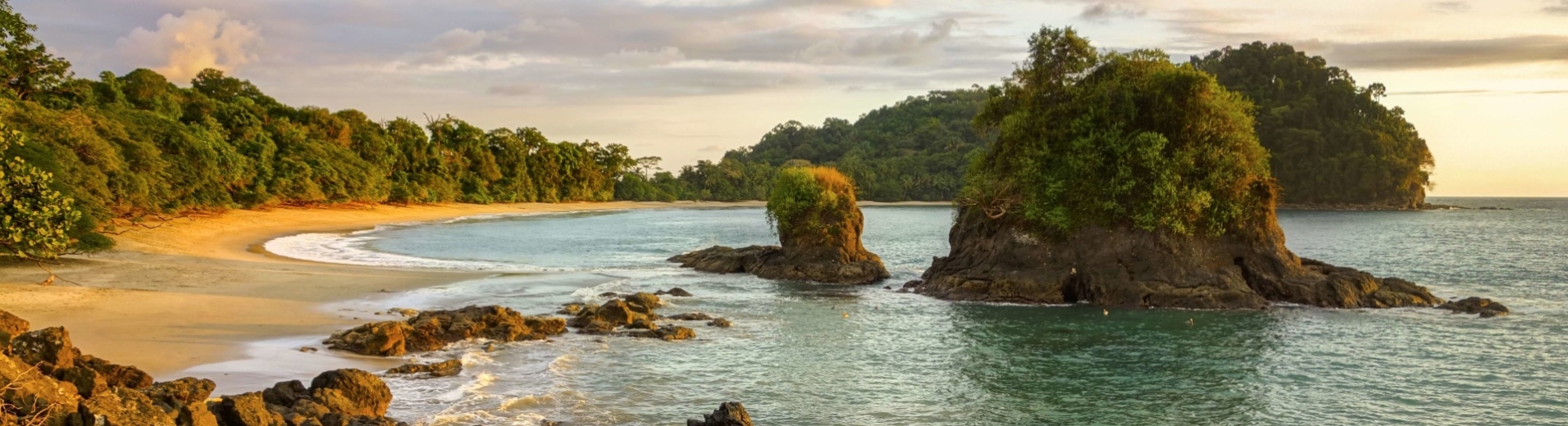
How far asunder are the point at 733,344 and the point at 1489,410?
14.3 metres

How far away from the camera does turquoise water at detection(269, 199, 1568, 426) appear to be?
15.2 m

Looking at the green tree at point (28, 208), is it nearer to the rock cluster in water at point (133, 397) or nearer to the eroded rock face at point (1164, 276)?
the rock cluster in water at point (133, 397)

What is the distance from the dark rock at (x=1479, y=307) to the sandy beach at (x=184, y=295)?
30268mm

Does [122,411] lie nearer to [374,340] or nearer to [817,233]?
[374,340]

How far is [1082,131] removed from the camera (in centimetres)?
3061

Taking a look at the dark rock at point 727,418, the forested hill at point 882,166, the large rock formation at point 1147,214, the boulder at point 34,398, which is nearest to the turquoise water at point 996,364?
the large rock formation at point 1147,214

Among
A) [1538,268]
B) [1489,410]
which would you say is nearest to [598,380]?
[1489,410]

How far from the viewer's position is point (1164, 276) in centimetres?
2864

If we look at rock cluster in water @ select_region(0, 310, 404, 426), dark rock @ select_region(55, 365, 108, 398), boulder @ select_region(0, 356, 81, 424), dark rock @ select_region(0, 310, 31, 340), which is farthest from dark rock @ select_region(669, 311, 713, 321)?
boulder @ select_region(0, 356, 81, 424)

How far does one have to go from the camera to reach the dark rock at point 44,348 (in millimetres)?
11031

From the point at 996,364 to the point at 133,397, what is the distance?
15107mm

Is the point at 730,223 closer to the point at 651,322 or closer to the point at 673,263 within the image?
the point at 673,263

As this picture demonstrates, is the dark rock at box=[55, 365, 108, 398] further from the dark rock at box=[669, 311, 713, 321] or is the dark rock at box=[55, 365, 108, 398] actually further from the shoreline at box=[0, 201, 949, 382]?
the dark rock at box=[669, 311, 713, 321]

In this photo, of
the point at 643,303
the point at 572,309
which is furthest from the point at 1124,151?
the point at 572,309
